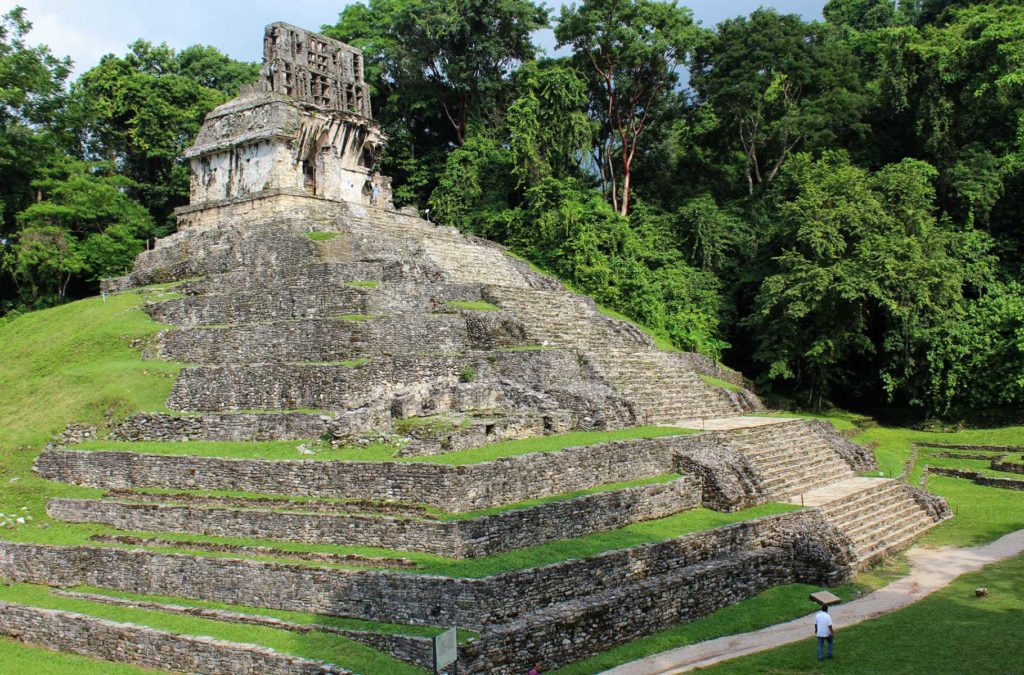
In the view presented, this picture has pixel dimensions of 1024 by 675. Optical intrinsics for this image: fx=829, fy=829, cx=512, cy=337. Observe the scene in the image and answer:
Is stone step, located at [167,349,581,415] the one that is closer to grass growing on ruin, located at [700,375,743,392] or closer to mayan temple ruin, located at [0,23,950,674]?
mayan temple ruin, located at [0,23,950,674]

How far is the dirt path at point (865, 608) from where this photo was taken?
10.3 metres

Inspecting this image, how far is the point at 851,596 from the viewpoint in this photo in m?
12.4

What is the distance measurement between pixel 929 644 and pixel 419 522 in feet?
21.7

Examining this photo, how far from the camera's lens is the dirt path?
33.8 ft

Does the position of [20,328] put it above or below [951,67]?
below

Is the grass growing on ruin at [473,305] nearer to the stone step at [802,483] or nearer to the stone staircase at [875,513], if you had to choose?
the stone step at [802,483]

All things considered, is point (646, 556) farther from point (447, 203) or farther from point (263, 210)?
point (447, 203)

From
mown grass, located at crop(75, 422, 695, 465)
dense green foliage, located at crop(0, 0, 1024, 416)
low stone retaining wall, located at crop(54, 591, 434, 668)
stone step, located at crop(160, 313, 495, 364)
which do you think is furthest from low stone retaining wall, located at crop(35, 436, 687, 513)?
dense green foliage, located at crop(0, 0, 1024, 416)

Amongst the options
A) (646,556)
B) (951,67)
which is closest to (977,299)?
(951,67)

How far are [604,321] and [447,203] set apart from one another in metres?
13.1

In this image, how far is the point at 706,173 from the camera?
34.8 meters

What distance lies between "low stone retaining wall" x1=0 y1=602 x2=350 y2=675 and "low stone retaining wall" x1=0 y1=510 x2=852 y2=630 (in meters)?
1.05

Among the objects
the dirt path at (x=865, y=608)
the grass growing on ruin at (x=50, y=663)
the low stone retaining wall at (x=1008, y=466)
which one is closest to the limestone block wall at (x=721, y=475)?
the dirt path at (x=865, y=608)

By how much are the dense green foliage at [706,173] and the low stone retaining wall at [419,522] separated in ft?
41.1
